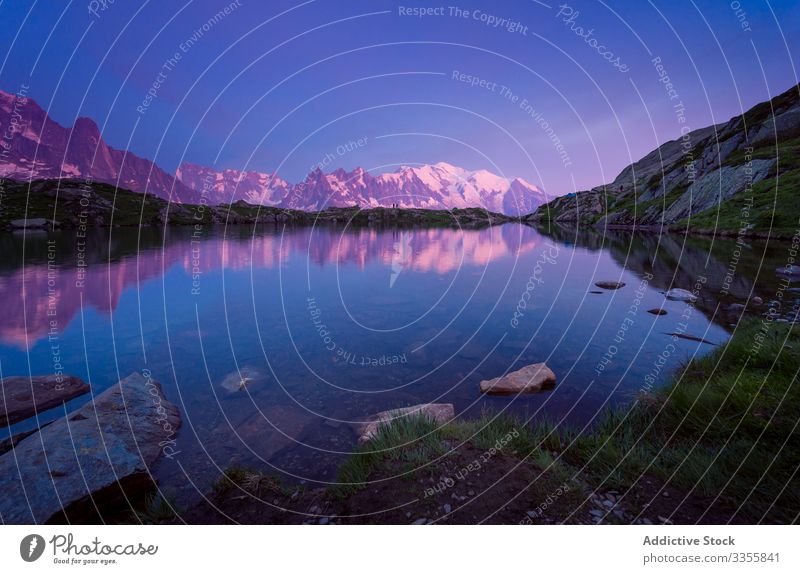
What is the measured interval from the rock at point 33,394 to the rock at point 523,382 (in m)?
15.0

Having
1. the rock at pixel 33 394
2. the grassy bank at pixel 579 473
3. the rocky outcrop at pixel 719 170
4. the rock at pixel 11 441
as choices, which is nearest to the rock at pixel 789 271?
the grassy bank at pixel 579 473

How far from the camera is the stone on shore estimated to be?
2488cm

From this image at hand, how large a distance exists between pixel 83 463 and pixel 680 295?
33752 mm

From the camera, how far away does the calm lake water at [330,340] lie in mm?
10852

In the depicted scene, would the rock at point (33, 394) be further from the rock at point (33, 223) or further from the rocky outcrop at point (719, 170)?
the rock at point (33, 223)

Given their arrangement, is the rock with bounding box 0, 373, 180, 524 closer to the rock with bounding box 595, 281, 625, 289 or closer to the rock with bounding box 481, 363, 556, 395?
the rock with bounding box 481, 363, 556, 395

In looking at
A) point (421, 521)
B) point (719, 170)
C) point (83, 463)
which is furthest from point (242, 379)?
point (719, 170)

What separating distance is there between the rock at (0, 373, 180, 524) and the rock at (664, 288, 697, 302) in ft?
104

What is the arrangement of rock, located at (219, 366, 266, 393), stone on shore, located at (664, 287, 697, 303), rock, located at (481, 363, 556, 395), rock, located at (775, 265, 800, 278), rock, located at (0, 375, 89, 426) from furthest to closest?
1. rock, located at (775, 265, 800, 278)
2. stone on shore, located at (664, 287, 697, 303)
3. rock, located at (219, 366, 266, 393)
4. rock, located at (481, 363, 556, 395)
5. rock, located at (0, 375, 89, 426)

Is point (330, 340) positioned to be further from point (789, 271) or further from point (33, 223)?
point (33, 223)

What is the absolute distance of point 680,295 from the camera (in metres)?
25.7

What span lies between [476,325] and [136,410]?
16.4m

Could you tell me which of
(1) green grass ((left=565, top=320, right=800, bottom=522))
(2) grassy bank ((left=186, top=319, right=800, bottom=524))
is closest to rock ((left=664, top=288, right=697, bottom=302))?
(1) green grass ((left=565, top=320, right=800, bottom=522))
